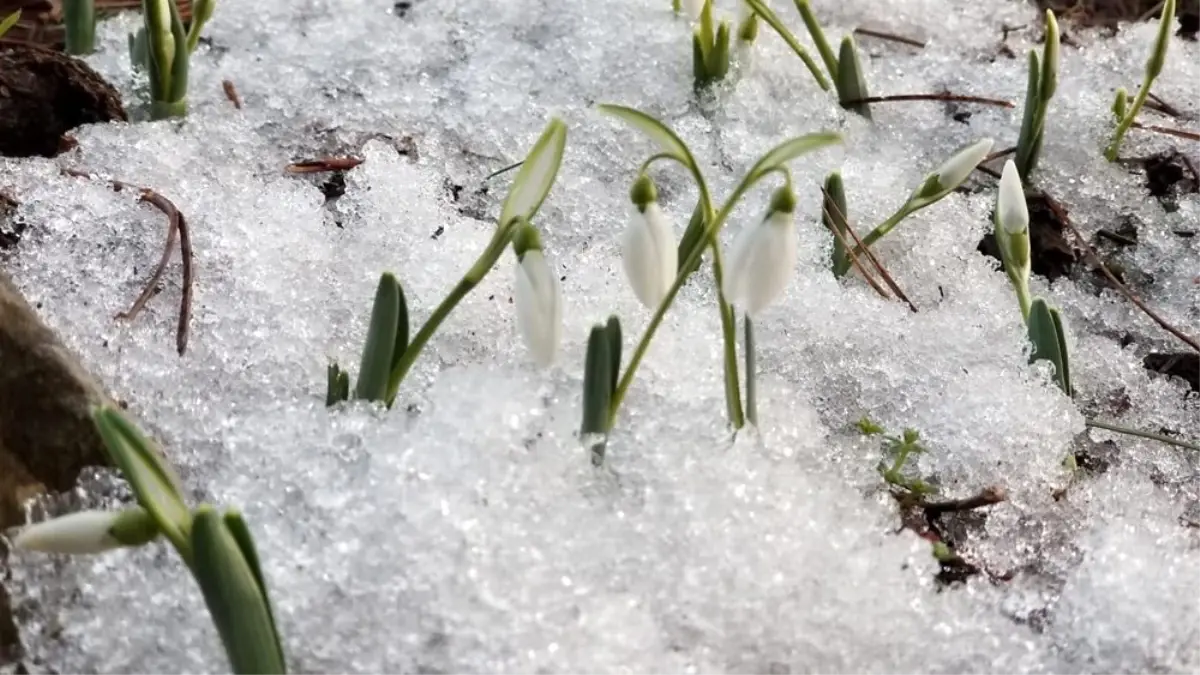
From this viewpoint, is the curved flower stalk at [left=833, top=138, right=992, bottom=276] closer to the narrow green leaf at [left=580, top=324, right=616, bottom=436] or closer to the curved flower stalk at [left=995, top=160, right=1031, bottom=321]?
the curved flower stalk at [left=995, top=160, right=1031, bottom=321]

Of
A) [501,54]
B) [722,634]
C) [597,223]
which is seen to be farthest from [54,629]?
[501,54]

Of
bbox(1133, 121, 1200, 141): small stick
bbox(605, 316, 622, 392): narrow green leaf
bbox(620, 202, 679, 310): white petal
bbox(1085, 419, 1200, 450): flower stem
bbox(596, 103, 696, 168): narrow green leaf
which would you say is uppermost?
bbox(596, 103, 696, 168): narrow green leaf

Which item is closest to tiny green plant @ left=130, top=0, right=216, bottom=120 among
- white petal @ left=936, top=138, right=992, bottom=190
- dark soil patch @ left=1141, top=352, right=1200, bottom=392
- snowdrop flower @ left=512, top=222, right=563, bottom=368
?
snowdrop flower @ left=512, top=222, right=563, bottom=368

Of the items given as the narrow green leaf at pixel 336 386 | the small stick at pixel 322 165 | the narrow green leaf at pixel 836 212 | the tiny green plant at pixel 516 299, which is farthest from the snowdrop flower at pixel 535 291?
the small stick at pixel 322 165

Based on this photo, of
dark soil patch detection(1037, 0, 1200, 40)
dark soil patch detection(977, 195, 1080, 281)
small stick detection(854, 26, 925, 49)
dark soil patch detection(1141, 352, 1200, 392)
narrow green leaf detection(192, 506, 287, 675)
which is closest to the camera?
narrow green leaf detection(192, 506, 287, 675)

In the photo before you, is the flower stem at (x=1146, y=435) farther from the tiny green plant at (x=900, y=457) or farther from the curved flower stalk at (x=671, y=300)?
the curved flower stalk at (x=671, y=300)

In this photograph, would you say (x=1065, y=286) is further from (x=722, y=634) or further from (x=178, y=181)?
(x=178, y=181)
